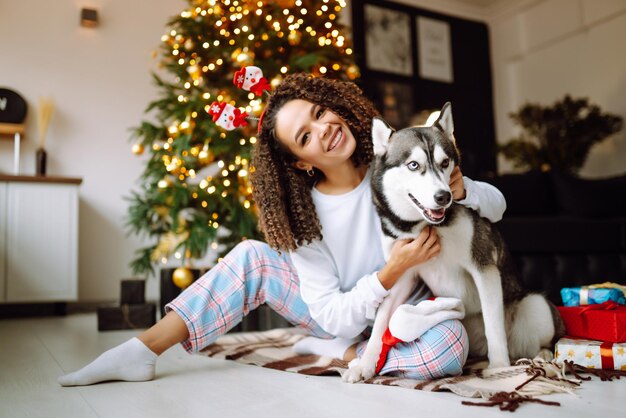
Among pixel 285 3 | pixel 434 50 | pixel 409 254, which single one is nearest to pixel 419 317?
pixel 409 254

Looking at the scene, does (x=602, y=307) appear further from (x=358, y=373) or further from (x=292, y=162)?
(x=292, y=162)

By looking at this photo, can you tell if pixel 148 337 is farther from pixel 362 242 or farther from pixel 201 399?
pixel 362 242

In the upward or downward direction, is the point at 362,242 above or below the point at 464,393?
above

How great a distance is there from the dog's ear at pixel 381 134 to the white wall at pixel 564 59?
4930mm

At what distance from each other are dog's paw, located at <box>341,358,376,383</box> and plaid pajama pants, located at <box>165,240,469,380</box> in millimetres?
64

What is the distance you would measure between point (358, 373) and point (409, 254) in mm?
366

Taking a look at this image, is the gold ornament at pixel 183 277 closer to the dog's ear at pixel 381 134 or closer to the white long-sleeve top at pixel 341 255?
the white long-sleeve top at pixel 341 255

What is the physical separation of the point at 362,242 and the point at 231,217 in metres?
1.54

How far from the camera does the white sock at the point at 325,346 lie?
1843 mm

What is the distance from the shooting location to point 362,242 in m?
1.71

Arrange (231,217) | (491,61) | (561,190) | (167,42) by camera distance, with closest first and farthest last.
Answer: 1. (231,217)
2. (167,42)
3. (561,190)
4. (491,61)

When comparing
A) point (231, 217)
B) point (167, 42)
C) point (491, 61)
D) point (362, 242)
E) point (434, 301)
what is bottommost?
point (434, 301)

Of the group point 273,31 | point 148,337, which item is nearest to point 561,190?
point 273,31

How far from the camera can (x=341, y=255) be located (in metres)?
1.72
